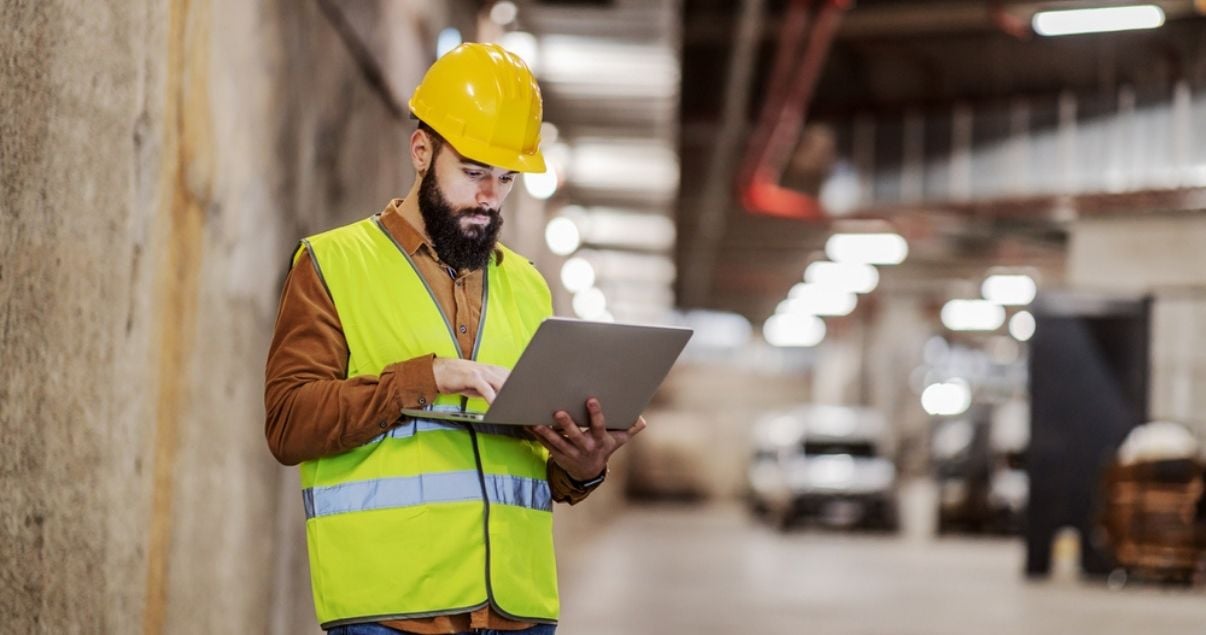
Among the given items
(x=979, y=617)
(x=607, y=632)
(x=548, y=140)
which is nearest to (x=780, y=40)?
(x=548, y=140)

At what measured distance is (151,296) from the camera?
4.08 m

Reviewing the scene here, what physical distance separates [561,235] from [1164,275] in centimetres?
860

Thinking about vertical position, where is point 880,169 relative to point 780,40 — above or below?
below

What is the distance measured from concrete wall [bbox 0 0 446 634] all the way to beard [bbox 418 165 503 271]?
2.88 feet

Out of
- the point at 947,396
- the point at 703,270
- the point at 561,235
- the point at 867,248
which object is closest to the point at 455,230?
the point at 561,235

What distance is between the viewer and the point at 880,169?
22438 mm

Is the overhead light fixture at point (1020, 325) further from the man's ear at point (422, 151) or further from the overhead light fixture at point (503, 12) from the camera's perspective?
the man's ear at point (422, 151)

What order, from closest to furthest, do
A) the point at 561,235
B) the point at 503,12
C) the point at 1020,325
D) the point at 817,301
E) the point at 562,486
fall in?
1. the point at 562,486
2. the point at 503,12
3. the point at 561,235
4. the point at 817,301
5. the point at 1020,325

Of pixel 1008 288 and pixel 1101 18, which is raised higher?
pixel 1101 18

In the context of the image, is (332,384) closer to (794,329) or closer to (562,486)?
(562,486)

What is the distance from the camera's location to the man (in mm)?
2795

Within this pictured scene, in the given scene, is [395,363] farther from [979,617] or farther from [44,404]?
[979,617]

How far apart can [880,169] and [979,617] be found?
1096 centimetres

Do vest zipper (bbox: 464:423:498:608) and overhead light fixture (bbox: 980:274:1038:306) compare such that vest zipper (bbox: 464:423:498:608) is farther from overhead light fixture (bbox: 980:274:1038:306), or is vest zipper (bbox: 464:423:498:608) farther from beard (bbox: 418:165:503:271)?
overhead light fixture (bbox: 980:274:1038:306)
